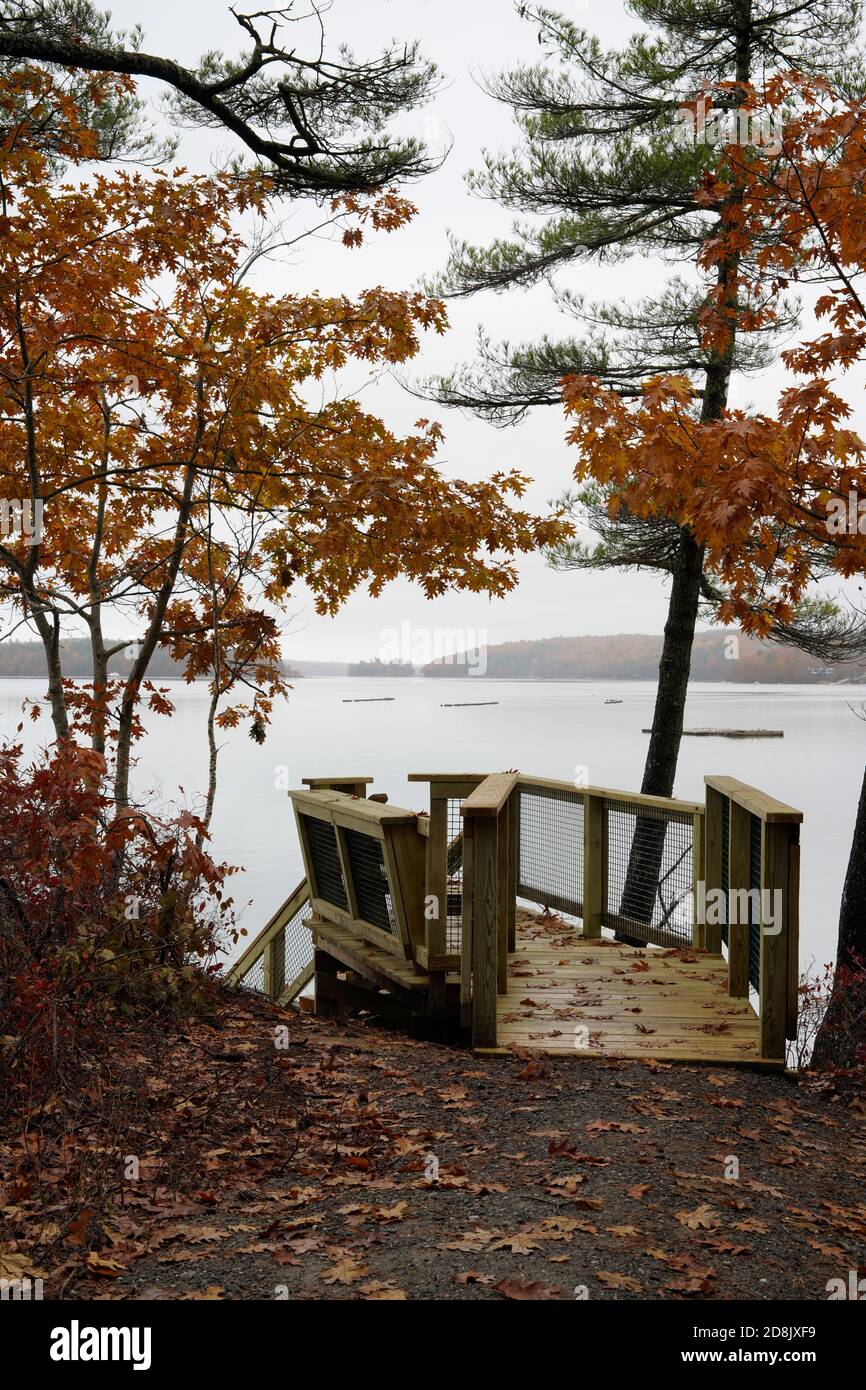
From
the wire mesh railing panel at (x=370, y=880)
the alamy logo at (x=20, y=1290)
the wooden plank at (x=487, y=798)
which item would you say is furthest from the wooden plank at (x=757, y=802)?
the alamy logo at (x=20, y=1290)

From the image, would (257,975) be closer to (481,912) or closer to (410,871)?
(410,871)

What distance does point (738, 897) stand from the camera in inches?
279

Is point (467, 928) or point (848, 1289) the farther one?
point (467, 928)

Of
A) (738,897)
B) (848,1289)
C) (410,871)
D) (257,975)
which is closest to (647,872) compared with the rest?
(738,897)

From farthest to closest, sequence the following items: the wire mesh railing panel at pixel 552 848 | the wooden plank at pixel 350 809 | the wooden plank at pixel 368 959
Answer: the wire mesh railing panel at pixel 552 848 → the wooden plank at pixel 368 959 → the wooden plank at pixel 350 809

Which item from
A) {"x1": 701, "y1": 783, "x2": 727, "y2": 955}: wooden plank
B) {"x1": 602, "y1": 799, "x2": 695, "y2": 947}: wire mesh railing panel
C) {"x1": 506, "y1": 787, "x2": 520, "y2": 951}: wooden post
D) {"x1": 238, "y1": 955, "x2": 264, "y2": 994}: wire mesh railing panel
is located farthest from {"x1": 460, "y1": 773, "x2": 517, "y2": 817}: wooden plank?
{"x1": 238, "y1": 955, "x2": 264, "y2": 994}: wire mesh railing panel

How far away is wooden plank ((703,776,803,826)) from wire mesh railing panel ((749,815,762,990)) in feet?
0.46

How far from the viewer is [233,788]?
49.5m

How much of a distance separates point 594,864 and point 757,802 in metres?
2.99

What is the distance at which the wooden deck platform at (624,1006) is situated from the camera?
6426 millimetres

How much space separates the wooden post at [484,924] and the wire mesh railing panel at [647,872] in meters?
2.81

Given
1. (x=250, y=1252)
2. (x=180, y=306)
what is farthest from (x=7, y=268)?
(x=250, y=1252)

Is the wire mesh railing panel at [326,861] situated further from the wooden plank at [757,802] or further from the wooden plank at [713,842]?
the wooden plank at [757,802]
